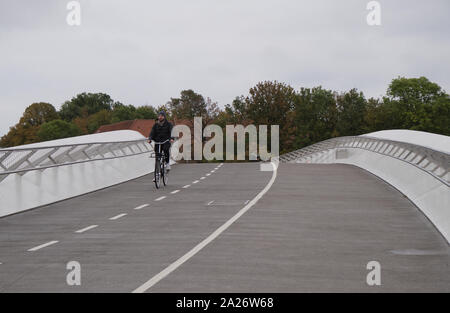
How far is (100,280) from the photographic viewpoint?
314 inches

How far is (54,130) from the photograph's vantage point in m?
145

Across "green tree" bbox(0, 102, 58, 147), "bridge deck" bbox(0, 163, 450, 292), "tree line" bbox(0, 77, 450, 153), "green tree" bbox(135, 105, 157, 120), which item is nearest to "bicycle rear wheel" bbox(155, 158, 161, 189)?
"bridge deck" bbox(0, 163, 450, 292)

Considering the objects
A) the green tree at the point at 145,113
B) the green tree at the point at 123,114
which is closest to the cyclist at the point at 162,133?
the green tree at the point at 123,114

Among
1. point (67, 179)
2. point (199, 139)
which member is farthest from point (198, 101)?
point (67, 179)

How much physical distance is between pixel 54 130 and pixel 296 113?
48.5 m

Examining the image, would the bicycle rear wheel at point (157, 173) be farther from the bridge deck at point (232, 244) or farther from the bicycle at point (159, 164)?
the bridge deck at point (232, 244)

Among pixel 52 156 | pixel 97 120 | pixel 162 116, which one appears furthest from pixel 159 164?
pixel 97 120

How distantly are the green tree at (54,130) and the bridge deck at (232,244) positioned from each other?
12910 cm

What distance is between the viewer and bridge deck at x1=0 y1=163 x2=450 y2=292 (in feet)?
25.9

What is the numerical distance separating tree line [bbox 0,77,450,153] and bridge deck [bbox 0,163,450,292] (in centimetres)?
9611

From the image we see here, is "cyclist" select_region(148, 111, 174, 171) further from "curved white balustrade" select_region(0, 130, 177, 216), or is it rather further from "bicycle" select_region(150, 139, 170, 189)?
"curved white balustrade" select_region(0, 130, 177, 216)

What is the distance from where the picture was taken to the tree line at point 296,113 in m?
115

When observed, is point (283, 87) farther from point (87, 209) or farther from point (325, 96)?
point (87, 209)

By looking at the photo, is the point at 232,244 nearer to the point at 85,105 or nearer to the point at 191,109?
the point at 191,109
